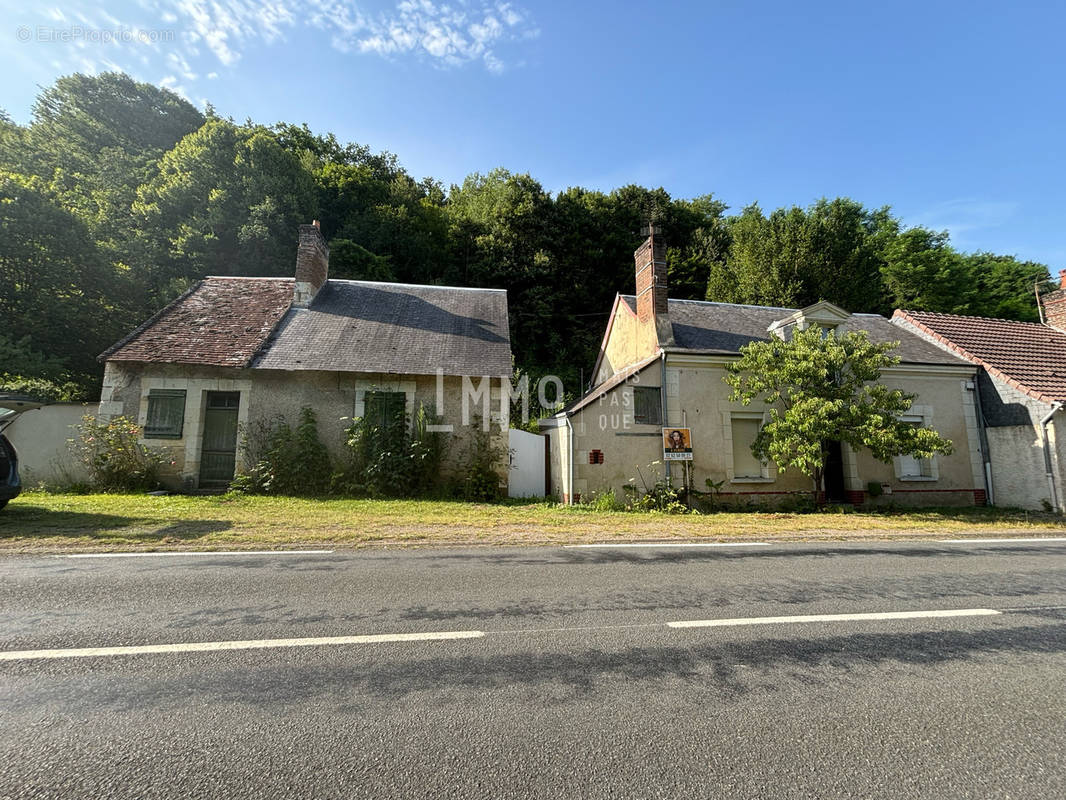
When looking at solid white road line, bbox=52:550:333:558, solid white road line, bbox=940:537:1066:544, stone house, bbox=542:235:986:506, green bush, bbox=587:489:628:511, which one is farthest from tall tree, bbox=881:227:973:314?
solid white road line, bbox=52:550:333:558

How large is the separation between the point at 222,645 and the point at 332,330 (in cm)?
1224

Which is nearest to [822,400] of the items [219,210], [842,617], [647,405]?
[647,405]

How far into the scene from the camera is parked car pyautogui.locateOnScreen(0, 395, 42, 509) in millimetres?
6973

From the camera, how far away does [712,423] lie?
1240cm

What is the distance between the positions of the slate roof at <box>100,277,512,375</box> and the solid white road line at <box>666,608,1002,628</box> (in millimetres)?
10008

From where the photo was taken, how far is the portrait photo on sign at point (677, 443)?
1159 centimetres

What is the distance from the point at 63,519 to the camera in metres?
7.66

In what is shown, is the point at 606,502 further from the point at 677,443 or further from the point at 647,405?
the point at 647,405

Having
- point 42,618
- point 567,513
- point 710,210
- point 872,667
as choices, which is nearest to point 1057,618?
point 872,667

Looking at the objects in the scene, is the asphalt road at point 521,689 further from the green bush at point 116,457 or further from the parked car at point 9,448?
the green bush at point 116,457

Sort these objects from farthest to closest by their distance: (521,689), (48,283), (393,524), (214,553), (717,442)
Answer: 1. (48,283)
2. (717,442)
3. (393,524)
4. (214,553)
5. (521,689)

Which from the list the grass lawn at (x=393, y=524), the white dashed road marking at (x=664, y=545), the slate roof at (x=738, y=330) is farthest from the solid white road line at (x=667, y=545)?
the slate roof at (x=738, y=330)

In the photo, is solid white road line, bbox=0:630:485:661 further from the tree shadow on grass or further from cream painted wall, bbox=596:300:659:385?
cream painted wall, bbox=596:300:659:385

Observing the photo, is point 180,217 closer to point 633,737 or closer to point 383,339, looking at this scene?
point 383,339
